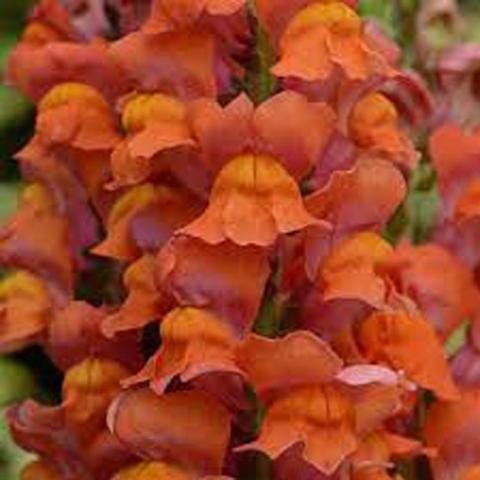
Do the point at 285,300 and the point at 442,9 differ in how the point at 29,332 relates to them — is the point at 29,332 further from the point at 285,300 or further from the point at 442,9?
the point at 442,9

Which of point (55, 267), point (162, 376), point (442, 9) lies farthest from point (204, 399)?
point (442, 9)

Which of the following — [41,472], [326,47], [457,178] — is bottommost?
[41,472]

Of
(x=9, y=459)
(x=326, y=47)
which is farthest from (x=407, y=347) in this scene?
(x=9, y=459)

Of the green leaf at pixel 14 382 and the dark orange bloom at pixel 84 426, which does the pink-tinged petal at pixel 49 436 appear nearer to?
the dark orange bloom at pixel 84 426

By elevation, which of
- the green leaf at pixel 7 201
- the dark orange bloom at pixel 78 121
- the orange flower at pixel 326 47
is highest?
the orange flower at pixel 326 47

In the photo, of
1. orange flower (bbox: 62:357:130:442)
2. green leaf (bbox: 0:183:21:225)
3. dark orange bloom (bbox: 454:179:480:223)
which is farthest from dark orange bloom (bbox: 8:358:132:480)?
green leaf (bbox: 0:183:21:225)

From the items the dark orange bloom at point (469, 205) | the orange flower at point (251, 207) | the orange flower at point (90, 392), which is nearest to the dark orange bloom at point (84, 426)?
the orange flower at point (90, 392)

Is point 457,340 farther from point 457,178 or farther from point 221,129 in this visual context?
point 221,129
